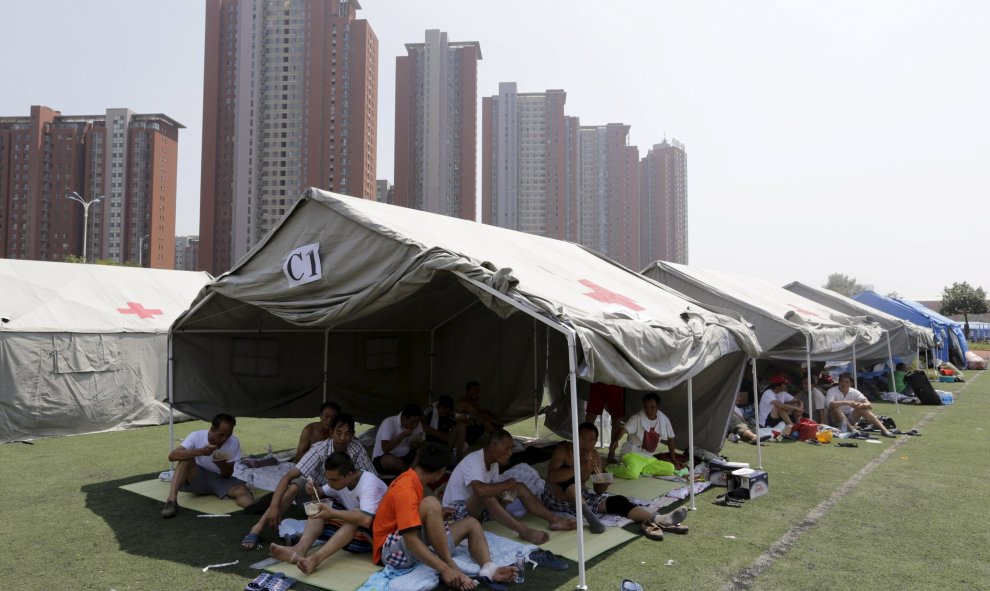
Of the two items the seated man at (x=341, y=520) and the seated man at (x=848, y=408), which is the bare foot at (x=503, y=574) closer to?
the seated man at (x=341, y=520)

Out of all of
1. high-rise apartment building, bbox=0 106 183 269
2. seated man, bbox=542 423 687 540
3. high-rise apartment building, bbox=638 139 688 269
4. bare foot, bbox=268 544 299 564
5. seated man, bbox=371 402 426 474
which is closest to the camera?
bare foot, bbox=268 544 299 564

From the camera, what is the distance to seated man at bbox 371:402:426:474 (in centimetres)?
747

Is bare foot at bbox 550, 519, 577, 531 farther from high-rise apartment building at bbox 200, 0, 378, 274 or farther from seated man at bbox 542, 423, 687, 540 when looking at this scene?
high-rise apartment building at bbox 200, 0, 378, 274

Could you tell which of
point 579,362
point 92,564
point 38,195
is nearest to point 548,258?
point 579,362

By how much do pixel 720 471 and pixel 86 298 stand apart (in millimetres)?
10403

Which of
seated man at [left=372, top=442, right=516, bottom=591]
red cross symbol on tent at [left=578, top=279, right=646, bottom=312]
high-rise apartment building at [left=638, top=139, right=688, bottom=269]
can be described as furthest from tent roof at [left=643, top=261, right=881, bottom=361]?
→ high-rise apartment building at [left=638, top=139, right=688, bottom=269]

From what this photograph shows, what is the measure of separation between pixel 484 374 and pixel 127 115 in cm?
4790

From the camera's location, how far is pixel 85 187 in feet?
153

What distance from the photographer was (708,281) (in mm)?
11992

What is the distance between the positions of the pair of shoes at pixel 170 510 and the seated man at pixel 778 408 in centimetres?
868

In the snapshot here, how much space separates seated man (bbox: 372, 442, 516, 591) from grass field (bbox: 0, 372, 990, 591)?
16.9 inches

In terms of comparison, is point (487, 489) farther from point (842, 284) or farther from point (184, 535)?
point (842, 284)

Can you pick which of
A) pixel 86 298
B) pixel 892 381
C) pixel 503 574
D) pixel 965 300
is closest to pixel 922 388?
pixel 892 381

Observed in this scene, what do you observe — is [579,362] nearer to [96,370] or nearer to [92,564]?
[92,564]
